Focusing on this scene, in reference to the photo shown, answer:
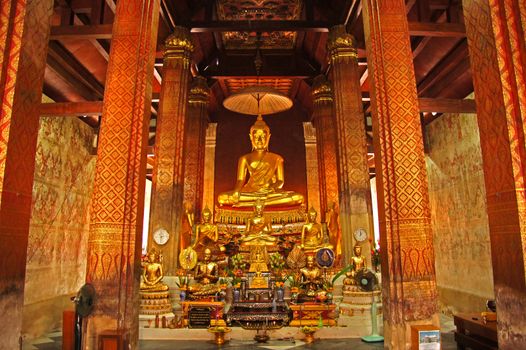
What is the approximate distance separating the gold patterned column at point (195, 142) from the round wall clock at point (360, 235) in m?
4.74

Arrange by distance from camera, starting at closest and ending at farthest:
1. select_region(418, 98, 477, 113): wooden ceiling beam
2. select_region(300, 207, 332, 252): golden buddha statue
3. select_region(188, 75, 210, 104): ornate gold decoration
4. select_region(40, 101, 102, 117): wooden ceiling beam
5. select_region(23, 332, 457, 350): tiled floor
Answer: select_region(23, 332, 457, 350): tiled floor, select_region(40, 101, 102, 117): wooden ceiling beam, select_region(418, 98, 477, 113): wooden ceiling beam, select_region(300, 207, 332, 252): golden buddha statue, select_region(188, 75, 210, 104): ornate gold decoration

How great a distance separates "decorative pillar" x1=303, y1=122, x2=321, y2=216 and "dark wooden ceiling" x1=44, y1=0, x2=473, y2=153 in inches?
66.3

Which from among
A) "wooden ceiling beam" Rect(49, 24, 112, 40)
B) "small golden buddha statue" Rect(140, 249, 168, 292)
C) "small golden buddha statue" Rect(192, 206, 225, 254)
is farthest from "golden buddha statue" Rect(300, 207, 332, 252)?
"wooden ceiling beam" Rect(49, 24, 112, 40)

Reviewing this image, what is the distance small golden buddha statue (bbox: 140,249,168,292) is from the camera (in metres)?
6.00

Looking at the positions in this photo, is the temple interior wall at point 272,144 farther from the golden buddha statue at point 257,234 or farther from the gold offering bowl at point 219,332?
the gold offering bowl at point 219,332

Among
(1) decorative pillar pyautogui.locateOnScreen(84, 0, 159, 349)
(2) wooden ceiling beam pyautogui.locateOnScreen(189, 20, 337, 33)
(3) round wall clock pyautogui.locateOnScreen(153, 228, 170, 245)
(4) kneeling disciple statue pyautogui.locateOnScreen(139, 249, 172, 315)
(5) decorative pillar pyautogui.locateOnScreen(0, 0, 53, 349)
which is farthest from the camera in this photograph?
(2) wooden ceiling beam pyautogui.locateOnScreen(189, 20, 337, 33)

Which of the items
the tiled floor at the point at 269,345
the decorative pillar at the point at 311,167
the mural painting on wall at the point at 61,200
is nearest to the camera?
the tiled floor at the point at 269,345

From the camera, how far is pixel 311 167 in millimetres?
14703

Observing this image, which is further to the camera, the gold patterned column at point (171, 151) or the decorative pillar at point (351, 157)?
the decorative pillar at point (351, 157)

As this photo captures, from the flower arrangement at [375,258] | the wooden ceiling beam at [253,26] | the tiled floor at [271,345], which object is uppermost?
the wooden ceiling beam at [253,26]

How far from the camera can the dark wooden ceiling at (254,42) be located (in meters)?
7.92

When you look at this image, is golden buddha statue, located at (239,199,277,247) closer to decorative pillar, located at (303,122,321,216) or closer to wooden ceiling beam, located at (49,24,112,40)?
wooden ceiling beam, located at (49,24,112,40)

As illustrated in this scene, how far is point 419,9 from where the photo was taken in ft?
26.7

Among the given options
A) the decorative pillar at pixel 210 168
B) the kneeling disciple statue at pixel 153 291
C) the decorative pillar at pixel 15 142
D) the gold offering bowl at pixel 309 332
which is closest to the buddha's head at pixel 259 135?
the decorative pillar at pixel 210 168
